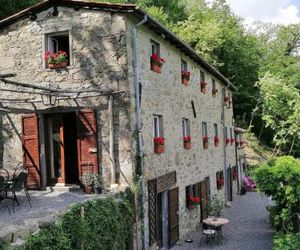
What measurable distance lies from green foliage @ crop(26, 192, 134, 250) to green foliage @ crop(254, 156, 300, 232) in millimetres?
4449

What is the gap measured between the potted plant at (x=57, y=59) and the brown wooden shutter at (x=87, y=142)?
143 cm

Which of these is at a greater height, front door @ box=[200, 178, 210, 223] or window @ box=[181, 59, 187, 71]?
window @ box=[181, 59, 187, 71]

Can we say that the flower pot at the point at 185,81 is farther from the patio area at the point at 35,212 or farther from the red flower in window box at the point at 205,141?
the patio area at the point at 35,212

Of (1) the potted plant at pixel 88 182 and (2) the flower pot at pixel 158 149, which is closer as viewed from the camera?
(1) the potted plant at pixel 88 182

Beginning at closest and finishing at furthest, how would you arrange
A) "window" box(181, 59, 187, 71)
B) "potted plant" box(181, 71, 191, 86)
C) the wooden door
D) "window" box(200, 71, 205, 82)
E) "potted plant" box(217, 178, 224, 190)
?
"potted plant" box(181, 71, 191, 86)
"window" box(181, 59, 187, 71)
the wooden door
"window" box(200, 71, 205, 82)
"potted plant" box(217, 178, 224, 190)

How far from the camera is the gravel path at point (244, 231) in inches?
531

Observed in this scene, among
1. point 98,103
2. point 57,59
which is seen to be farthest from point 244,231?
point 57,59

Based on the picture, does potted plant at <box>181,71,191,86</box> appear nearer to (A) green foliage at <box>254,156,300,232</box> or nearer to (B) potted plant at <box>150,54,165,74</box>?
(B) potted plant at <box>150,54,165,74</box>

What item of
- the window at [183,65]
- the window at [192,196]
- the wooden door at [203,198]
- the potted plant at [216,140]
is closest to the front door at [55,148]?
the window at [192,196]

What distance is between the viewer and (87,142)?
11141 mm

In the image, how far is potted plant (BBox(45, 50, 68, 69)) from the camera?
11211 millimetres

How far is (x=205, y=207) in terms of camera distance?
1698cm

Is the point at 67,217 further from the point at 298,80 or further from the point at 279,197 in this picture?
the point at 298,80

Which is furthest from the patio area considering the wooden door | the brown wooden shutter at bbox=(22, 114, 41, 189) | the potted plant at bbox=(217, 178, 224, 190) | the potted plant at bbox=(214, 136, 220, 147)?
the potted plant at bbox=(217, 178, 224, 190)
